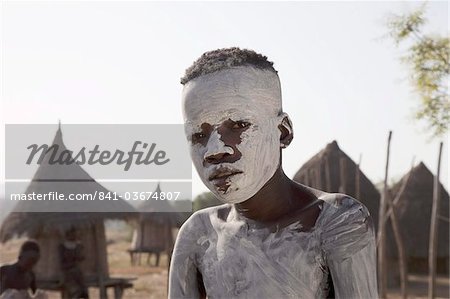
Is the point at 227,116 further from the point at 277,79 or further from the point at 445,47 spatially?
the point at 445,47

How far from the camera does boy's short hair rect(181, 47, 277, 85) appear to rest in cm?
213

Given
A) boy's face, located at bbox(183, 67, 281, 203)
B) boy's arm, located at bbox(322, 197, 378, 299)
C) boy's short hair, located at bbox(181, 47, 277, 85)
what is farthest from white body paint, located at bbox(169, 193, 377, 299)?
boy's short hair, located at bbox(181, 47, 277, 85)

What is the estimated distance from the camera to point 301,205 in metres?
2.19

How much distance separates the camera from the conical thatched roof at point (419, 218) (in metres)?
17.9

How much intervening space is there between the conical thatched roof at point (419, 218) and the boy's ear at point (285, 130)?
53.2 feet

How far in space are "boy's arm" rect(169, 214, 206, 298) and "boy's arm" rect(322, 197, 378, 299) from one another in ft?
1.49

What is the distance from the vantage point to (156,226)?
2031 centimetres

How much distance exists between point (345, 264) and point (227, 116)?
54cm

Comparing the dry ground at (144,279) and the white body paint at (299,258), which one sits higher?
the white body paint at (299,258)

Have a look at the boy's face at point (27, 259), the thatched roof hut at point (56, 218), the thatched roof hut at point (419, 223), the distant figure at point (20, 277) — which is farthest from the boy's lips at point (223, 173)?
the thatched roof hut at point (419, 223)

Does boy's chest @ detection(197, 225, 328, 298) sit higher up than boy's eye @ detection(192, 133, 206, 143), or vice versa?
boy's eye @ detection(192, 133, 206, 143)

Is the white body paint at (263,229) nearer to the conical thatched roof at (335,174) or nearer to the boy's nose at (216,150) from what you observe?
the boy's nose at (216,150)

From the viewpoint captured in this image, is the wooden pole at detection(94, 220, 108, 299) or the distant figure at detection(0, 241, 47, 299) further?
the wooden pole at detection(94, 220, 108, 299)

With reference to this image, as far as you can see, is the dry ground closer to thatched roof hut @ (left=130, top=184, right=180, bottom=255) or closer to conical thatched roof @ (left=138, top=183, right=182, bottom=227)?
thatched roof hut @ (left=130, top=184, right=180, bottom=255)
